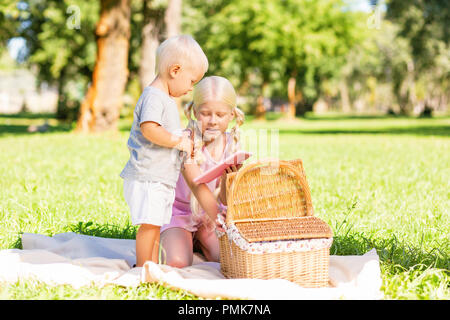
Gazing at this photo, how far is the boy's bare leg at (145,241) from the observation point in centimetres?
349

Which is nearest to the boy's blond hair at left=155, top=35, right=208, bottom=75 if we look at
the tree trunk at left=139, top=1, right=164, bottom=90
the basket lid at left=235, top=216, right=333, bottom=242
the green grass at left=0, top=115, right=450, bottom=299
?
the green grass at left=0, top=115, right=450, bottom=299

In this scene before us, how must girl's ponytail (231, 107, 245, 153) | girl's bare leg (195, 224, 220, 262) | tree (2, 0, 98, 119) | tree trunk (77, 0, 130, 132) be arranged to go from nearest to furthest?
girl's ponytail (231, 107, 245, 153) < girl's bare leg (195, 224, 220, 262) < tree trunk (77, 0, 130, 132) < tree (2, 0, 98, 119)

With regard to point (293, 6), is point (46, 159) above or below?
below

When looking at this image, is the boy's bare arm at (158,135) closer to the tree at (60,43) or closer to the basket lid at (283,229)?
the basket lid at (283,229)

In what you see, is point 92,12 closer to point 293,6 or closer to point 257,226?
point 293,6

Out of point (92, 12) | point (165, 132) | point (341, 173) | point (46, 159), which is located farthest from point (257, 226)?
point (92, 12)

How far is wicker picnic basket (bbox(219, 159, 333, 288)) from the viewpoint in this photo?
3234 millimetres

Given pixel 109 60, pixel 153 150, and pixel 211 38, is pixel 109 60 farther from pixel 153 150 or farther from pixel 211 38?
pixel 211 38

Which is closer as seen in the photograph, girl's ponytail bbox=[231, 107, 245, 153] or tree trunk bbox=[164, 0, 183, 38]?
girl's ponytail bbox=[231, 107, 245, 153]

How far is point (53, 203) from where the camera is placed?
5582mm

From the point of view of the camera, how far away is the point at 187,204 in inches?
163

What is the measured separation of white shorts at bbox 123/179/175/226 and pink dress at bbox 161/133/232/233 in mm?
573

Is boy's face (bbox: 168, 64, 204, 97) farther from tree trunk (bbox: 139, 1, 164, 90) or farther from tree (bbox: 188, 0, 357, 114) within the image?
tree (bbox: 188, 0, 357, 114)

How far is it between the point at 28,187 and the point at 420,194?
453cm
